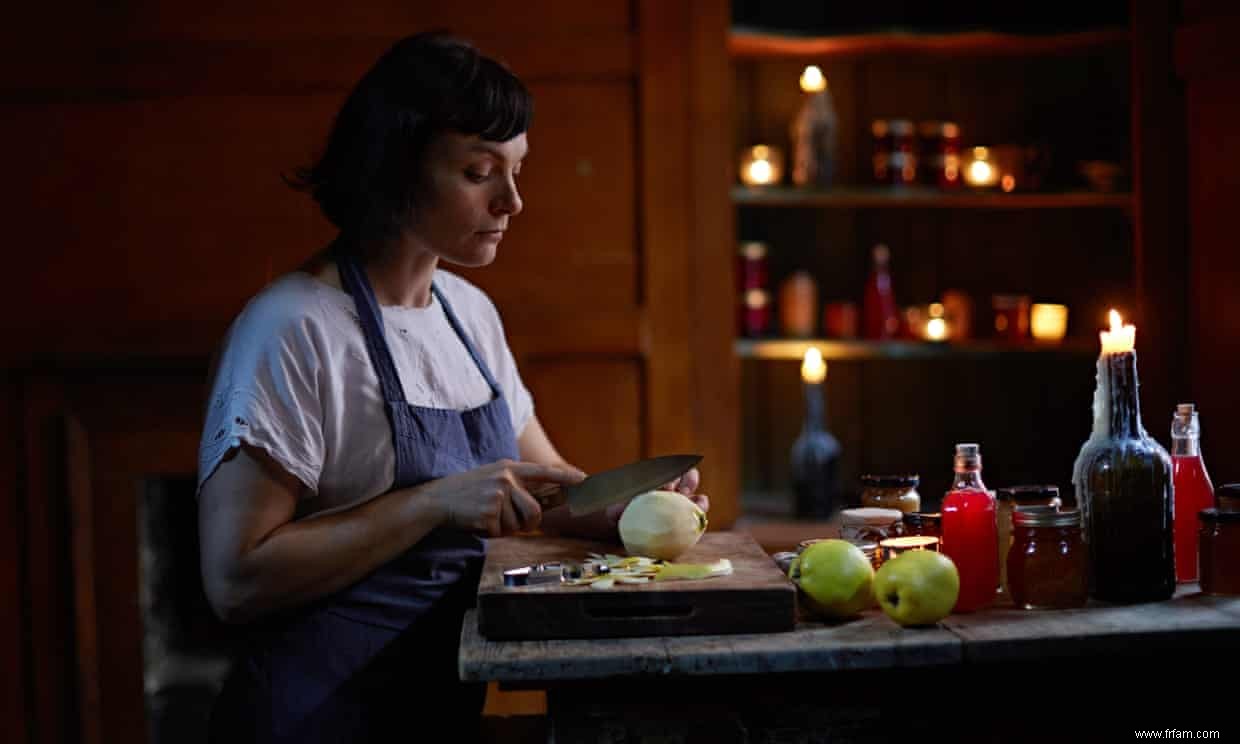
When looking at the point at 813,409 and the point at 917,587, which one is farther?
the point at 813,409

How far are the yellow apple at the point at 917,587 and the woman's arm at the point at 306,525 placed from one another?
0.52 metres

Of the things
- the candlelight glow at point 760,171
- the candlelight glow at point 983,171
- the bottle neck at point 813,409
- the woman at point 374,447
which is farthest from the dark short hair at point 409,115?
the candlelight glow at point 983,171

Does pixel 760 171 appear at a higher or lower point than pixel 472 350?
higher

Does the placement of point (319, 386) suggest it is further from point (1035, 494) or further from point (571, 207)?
point (571, 207)

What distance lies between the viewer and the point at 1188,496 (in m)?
1.83

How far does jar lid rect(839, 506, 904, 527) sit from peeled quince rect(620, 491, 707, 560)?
0.68ft

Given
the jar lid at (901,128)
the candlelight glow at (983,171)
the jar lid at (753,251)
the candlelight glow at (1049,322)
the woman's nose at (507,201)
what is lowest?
the candlelight glow at (1049,322)

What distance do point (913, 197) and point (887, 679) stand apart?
2.25m

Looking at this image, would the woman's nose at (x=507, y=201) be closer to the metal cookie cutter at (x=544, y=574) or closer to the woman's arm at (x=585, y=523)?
the woman's arm at (x=585, y=523)

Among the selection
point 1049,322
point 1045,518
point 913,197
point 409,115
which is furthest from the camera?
point 1049,322

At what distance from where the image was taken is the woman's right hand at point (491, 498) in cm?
184

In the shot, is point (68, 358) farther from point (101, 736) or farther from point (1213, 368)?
point (1213, 368)

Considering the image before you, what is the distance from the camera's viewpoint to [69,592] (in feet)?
10.5

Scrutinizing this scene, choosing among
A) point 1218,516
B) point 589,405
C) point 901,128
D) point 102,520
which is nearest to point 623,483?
point 1218,516
